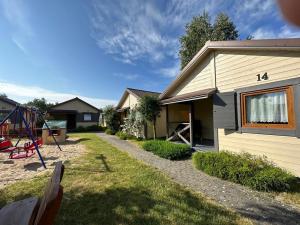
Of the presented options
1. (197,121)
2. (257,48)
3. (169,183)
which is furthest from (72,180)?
(197,121)

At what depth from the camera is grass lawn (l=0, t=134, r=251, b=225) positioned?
3.31m

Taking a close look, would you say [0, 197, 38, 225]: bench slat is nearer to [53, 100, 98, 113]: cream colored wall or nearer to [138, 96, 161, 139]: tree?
[138, 96, 161, 139]: tree

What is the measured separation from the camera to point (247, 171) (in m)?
4.82

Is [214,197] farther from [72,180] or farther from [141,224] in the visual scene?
[72,180]

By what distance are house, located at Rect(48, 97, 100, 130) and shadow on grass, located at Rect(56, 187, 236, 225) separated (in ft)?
87.4

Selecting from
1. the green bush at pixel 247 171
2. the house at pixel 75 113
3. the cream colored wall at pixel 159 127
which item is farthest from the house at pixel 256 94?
the house at pixel 75 113

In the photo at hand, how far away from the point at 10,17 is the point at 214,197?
34.1 feet

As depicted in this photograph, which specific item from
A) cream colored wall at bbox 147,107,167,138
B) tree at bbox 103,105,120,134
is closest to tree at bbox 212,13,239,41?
cream colored wall at bbox 147,107,167,138

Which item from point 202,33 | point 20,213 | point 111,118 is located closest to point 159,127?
point 111,118

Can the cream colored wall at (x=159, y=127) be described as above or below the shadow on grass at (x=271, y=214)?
above

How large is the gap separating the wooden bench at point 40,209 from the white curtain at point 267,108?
6085 mm

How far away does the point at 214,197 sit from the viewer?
165 inches

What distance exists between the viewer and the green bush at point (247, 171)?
4.43m

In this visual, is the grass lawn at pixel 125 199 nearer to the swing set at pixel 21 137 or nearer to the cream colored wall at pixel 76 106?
the swing set at pixel 21 137
